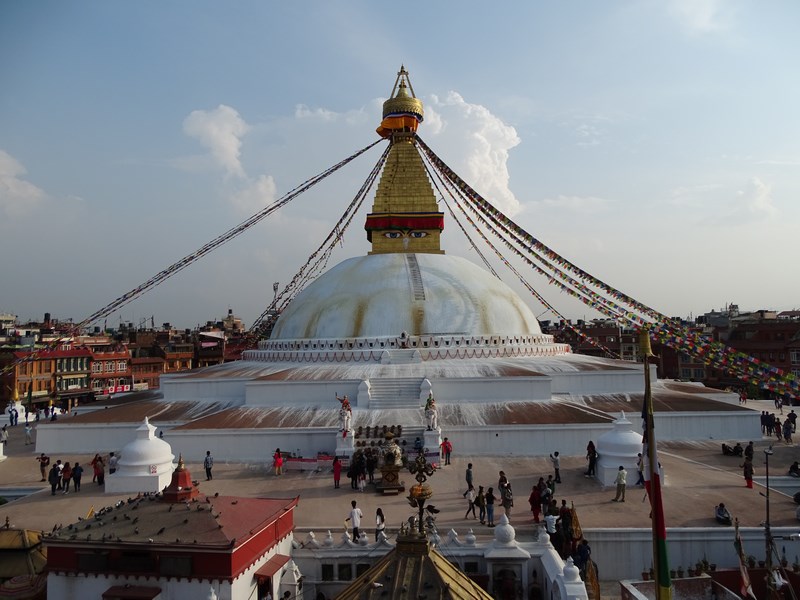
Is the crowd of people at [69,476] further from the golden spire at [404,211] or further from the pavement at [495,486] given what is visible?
the golden spire at [404,211]

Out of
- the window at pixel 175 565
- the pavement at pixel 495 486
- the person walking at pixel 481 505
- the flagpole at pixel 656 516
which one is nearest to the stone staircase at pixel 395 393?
the pavement at pixel 495 486

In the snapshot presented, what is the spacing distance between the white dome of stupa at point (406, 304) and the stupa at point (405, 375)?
0.04 metres

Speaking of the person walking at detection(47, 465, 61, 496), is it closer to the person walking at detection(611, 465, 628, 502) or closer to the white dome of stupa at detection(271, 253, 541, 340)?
the white dome of stupa at detection(271, 253, 541, 340)

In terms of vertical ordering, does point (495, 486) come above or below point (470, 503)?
below

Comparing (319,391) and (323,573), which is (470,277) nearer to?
(319,391)

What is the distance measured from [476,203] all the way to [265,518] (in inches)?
542

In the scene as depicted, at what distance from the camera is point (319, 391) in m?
14.9

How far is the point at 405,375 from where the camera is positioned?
50.7 feet

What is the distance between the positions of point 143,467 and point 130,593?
5.35 m

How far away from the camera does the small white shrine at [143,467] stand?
1070cm

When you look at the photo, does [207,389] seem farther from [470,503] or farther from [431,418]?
[470,503]

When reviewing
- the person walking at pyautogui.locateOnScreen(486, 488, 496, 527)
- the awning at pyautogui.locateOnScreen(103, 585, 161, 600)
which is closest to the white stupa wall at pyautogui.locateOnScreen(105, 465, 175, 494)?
the awning at pyautogui.locateOnScreen(103, 585, 161, 600)

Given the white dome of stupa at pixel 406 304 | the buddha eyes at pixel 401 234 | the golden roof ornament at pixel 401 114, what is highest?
the golden roof ornament at pixel 401 114

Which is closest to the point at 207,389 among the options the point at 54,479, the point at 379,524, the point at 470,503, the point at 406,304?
the point at 54,479
